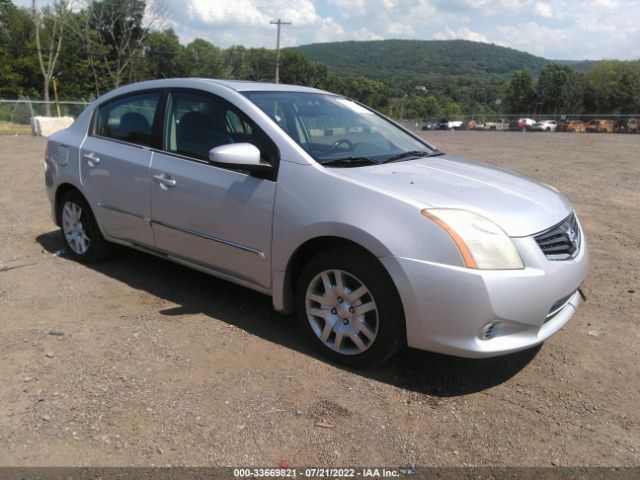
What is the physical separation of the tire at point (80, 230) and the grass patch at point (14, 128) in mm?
19880

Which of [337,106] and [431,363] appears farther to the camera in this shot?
[337,106]

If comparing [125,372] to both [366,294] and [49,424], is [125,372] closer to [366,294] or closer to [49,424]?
[49,424]

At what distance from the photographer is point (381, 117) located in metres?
4.79

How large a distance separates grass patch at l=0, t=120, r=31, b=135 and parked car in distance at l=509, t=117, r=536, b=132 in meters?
41.3

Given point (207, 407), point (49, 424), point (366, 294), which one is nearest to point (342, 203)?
point (366, 294)

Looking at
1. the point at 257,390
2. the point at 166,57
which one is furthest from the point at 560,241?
the point at 166,57

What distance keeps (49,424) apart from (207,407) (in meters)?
0.76

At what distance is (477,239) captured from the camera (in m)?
2.94

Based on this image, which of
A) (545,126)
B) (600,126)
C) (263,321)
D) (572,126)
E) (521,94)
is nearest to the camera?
(263,321)

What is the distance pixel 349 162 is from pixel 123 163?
196cm

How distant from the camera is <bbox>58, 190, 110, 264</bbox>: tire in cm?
502

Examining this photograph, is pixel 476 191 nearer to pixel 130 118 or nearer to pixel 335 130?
pixel 335 130

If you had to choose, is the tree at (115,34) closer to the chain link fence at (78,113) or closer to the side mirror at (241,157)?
the chain link fence at (78,113)

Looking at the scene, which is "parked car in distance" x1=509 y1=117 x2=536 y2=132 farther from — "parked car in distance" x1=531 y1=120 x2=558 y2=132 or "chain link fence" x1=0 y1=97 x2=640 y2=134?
"chain link fence" x1=0 y1=97 x2=640 y2=134
